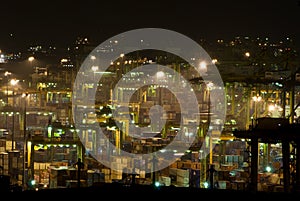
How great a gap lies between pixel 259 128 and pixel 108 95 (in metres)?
22.7

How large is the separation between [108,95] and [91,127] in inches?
460

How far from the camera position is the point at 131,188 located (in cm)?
987

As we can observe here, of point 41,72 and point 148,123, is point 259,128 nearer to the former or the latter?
point 148,123

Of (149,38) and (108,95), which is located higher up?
(149,38)

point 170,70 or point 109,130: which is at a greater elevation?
point 170,70

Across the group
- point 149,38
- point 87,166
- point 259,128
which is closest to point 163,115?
point 87,166

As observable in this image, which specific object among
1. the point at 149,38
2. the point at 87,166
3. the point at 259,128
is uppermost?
the point at 149,38

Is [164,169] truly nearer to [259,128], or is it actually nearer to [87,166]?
[87,166]

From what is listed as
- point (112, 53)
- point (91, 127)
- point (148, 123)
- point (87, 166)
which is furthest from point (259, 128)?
point (112, 53)

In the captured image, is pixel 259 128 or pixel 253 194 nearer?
pixel 253 194

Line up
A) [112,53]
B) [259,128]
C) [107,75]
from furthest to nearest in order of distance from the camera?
[112,53] < [107,75] < [259,128]

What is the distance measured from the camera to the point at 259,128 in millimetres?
15242

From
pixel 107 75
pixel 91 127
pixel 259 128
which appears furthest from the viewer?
pixel 107 75

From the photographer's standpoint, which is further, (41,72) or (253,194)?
(41,72)
